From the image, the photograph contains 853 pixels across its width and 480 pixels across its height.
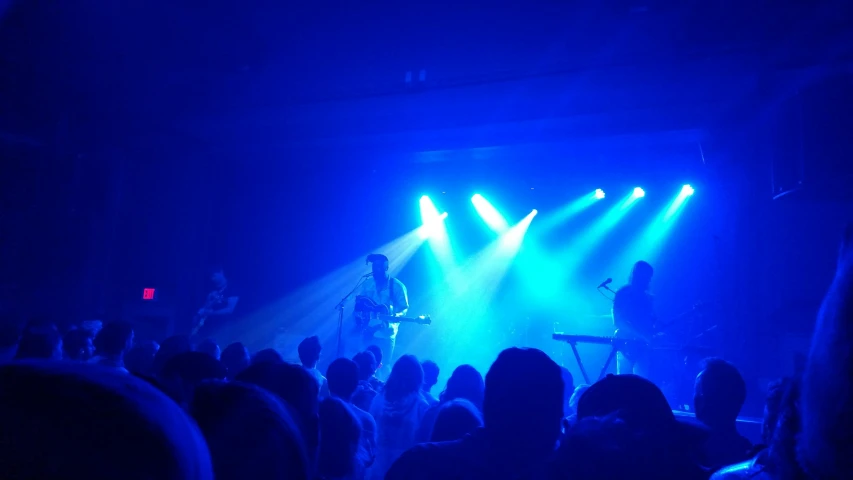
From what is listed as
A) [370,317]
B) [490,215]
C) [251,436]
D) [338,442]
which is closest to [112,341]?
[338,442]

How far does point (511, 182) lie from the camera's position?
46.6ft

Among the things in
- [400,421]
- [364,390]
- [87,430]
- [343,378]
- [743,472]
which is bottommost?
[400,421]

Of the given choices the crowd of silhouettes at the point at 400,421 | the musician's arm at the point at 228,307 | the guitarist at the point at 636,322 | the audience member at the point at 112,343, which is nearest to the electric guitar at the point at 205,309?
the musician's arm at the point at 228,307

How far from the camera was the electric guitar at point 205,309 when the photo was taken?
43.5ft

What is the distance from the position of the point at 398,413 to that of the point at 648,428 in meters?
2.69

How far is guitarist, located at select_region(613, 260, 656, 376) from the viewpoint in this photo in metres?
7.67

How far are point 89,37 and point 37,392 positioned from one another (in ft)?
32.8

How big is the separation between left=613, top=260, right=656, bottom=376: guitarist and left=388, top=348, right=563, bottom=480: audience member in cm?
581

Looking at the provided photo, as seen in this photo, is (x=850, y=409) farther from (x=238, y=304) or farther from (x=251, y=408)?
(x=238, y=304)

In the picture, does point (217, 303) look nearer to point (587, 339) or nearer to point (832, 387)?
point (587, 339)

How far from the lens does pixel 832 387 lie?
2.38 ft

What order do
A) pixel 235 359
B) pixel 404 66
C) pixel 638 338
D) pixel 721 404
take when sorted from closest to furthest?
pixel 721 404
pixel 235 359
pixel 638 338
pixel 404 66

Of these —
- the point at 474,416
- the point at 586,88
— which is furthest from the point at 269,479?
the point at 586,88

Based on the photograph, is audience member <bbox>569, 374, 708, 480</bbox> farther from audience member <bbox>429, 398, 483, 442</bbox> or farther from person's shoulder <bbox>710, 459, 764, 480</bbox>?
audience member <bbox>429, 398, 483, 442</bbox>
